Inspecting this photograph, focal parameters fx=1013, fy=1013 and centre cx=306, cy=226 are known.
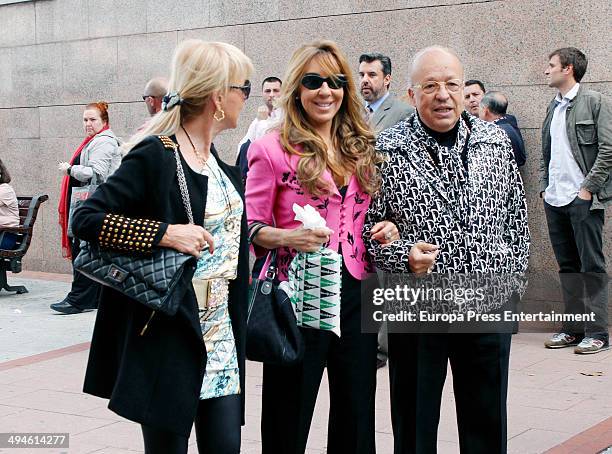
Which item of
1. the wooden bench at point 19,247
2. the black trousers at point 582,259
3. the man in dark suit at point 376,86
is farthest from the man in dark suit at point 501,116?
the wooden bench at point 19,247

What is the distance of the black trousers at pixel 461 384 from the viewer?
4016 mm

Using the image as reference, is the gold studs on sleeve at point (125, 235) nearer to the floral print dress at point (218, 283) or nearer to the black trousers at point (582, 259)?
the floral print dress at point (218, 283)

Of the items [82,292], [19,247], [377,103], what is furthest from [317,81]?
[19,247]

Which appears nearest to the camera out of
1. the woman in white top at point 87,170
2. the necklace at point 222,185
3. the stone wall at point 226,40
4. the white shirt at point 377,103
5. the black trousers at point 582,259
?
the necklace at point 222,185

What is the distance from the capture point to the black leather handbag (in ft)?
12.4

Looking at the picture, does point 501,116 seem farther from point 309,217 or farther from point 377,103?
point 309,217

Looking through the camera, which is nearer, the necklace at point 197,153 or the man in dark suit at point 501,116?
the necklace at point 197,153

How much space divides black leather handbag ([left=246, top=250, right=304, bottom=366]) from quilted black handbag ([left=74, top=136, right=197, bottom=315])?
60 cm

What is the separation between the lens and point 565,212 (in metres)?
7.75

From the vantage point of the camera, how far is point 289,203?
4.01 metres

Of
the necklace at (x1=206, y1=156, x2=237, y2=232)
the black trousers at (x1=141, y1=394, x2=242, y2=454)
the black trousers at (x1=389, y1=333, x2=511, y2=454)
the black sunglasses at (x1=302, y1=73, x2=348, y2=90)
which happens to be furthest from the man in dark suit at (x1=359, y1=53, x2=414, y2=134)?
the black trousers at (x1=141, y1=394, x2=242, y2=454)

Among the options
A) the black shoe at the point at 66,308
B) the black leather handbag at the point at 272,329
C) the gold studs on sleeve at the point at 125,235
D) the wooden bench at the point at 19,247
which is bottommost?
the black shoe at the point at 66,308

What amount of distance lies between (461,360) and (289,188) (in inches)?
38.4

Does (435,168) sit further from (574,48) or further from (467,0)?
(467,0)
